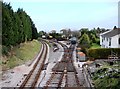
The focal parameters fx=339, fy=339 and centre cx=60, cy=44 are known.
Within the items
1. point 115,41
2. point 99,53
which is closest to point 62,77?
point 99,53

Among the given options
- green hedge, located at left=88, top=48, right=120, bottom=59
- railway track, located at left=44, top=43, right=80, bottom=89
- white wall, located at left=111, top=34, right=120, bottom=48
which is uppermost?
white wall, located at left=111, top=34, right=120, bottom=48

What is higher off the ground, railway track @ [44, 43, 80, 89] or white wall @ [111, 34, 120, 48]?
white wall @ [111, 34, 120, 48]

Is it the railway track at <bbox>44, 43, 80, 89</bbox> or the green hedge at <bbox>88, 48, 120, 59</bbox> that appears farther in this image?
the green hedge at <bbox>88, 48, 120, 59</bbox>

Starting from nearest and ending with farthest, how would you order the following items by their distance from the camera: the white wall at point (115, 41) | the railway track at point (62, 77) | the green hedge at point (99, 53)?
the railway track at point (62, 77) < the green hedge at point (99, 53) < the white wall at point (115, 41)

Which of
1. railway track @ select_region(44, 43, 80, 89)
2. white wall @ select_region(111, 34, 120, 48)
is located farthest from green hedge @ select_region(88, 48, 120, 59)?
railway track @ select_region(44, 43, 80, 89)

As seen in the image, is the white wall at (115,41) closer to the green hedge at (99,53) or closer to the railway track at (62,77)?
the green hedge at (99,53)

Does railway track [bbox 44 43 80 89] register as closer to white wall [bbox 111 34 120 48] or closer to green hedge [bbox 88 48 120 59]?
green hedge [bbox 88 48 120 59]

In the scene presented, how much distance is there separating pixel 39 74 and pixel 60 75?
1.52 m

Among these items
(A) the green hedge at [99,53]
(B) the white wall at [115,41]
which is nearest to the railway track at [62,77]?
(A) the green hedge at [99,53]

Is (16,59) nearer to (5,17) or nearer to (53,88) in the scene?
(5,17)

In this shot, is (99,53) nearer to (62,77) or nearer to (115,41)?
(115,41)

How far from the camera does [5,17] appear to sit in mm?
30734

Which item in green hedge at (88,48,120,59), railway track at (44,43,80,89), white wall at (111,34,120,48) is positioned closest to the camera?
railway track at (44,43,80,89)

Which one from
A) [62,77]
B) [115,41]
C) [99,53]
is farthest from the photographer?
[115,41]
